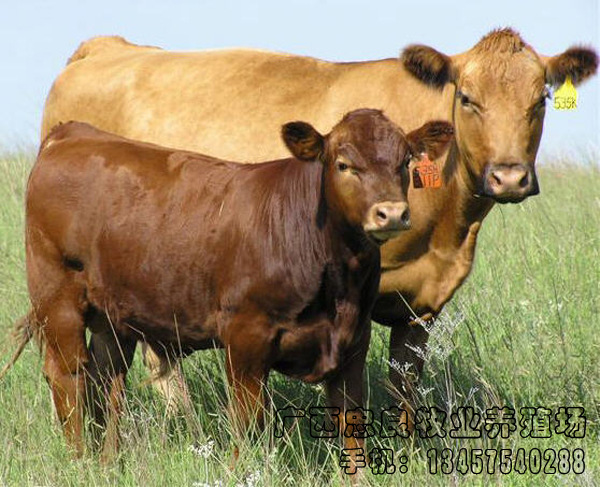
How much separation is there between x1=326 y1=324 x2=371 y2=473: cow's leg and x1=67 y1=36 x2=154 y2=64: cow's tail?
407cm

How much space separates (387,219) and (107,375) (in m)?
2.42

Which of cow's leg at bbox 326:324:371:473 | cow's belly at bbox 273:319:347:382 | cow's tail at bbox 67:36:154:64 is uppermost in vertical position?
cow's tail at bbox 67:36:154:64

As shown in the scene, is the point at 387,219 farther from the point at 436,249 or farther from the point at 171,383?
the point at 171,383

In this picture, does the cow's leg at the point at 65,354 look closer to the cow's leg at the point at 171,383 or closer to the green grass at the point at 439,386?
the green grass at the point at 439,386

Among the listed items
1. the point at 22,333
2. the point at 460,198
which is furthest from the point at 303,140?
the point at 22,333

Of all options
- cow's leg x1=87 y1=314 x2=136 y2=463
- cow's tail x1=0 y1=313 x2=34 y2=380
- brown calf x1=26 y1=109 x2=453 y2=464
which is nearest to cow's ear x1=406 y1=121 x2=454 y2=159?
brown calf x1=26 y1=109 x2=453 y2=464

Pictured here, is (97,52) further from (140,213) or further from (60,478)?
(60,478)

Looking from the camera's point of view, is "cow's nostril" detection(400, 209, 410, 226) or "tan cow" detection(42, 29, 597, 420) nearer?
"cow's nostril" detection(400, 209, 410, 226)

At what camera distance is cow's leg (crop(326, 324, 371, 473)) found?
520 cm

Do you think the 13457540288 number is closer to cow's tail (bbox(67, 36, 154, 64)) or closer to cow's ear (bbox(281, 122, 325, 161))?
cow's ear (bbox(281, 122, 325, 161))

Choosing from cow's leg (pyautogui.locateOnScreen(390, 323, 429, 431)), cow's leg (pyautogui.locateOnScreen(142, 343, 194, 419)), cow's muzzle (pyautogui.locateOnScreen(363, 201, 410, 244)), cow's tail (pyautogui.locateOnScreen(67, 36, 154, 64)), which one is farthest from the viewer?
cow's tail (pyautogui.locateOnScreen(67, 36, 154, 64))

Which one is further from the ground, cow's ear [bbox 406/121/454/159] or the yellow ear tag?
the yellow ear tag

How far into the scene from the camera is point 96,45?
8.42 m

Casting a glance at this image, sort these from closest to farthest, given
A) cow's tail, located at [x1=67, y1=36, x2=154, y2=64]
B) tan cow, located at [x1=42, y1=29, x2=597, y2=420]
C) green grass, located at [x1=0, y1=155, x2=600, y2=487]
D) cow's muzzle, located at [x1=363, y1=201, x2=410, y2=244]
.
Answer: cow's muzzle, located at [x1=363, y1=201, x2=410, y2=244]
green grass, located at [x1=0, y1=155, x2=600, y2=487]
tan cow, located at [x1=42, y1=29, x2=597, y2=420]
cow's tail, located at [x1=67, y1=36, x2=154, y2=64]
